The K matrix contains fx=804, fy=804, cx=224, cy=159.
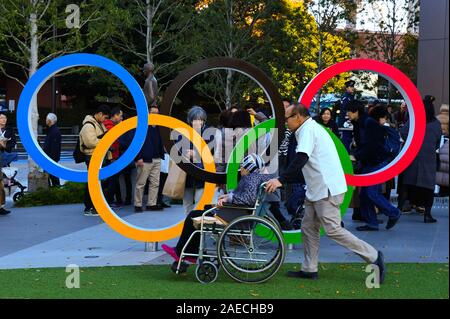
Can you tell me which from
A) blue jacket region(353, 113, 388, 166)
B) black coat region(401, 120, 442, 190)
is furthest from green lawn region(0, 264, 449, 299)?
black coat region(401, 120, 442, 190)

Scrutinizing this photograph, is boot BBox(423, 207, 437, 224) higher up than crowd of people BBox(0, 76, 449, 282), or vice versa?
crowd of people BBox(0, 76, 449, 282)

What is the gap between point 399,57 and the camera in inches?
1491

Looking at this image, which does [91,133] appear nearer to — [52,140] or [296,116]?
[52,140]

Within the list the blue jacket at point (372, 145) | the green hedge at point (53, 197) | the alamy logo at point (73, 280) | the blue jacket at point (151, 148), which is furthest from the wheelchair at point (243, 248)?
the green hedge at point (53, 197)

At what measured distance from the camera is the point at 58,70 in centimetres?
1060

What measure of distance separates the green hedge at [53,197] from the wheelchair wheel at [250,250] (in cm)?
850

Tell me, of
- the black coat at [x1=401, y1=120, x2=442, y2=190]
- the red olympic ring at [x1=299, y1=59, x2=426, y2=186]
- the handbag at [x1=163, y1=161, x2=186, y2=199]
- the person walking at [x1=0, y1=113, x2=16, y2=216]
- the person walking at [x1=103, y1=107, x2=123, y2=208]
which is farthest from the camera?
the person walking at [x1=0, y1=113, x2=16, y2=216]

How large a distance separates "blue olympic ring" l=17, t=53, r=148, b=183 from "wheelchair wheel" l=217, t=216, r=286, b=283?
2.57 metres

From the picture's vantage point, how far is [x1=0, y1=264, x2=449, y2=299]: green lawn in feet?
26.1

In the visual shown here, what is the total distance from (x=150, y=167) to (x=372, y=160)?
4268 millimetres

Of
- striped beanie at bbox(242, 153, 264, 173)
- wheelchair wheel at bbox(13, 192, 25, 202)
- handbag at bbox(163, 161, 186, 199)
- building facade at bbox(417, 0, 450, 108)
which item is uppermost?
building facade at bbox(417, 0, 450, 108)

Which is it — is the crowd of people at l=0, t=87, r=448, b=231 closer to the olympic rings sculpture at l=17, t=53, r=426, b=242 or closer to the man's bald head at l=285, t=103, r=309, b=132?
the olympic rings sculpture at l=17, t=53, r=426, b=242

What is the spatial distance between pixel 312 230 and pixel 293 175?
0.87 m

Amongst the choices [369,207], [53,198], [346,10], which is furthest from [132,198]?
[346,10]
